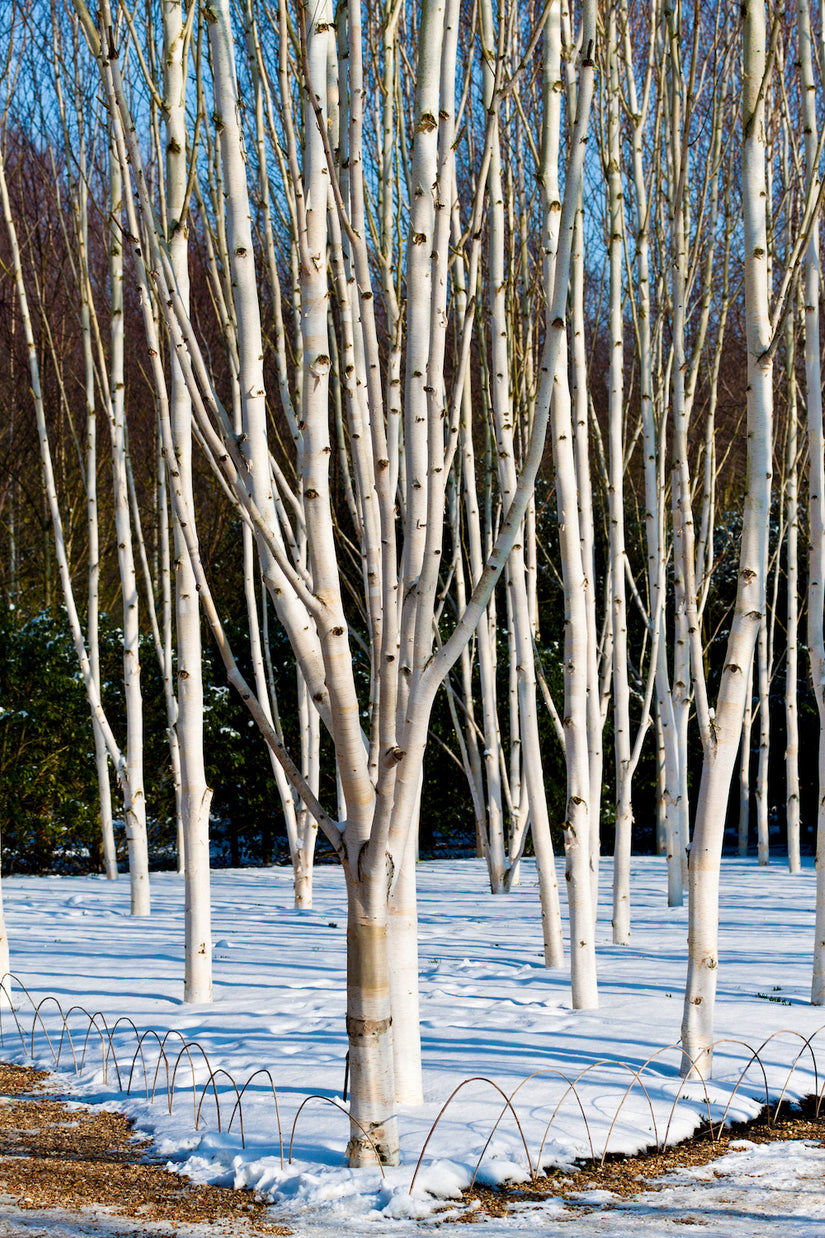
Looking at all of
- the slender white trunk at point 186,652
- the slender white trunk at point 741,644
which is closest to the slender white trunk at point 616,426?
the slender white trunk at point 741,644

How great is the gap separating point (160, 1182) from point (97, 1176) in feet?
0.52

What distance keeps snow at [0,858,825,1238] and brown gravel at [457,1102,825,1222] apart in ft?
0.12

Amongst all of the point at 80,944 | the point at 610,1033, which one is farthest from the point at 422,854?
the point at 610,1033

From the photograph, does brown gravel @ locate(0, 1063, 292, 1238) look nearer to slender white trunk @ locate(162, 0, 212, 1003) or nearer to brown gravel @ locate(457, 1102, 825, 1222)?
brown gravel @ locate(457, 1102, 825, 1222)

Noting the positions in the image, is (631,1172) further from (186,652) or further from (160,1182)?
(186,652)

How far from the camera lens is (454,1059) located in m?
3.13

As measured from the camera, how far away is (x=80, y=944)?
5137 millimetres

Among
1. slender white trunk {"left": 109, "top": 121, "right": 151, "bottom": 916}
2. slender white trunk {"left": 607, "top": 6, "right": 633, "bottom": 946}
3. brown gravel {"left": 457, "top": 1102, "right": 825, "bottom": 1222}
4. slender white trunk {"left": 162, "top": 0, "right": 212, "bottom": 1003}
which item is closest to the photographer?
brown gravel {"left": 457, "top": 1102, "right": 825, "bottom": 1222}

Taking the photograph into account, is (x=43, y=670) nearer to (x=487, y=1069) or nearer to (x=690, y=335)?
(x=487, y=1069)

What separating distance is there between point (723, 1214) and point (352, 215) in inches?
99.3

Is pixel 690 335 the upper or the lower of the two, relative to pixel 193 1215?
upper

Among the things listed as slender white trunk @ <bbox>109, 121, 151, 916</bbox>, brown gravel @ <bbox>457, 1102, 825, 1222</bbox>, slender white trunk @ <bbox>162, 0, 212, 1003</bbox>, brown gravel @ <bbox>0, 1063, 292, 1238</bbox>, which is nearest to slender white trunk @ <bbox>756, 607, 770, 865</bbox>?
slender white trunk @ <bbox>109, 121, 151, 916</bbox>

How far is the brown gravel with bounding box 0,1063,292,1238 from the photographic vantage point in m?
2.18

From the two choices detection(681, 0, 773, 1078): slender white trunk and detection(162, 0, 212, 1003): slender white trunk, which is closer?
detection(681, 0, 773, 1078): slender white trunk
